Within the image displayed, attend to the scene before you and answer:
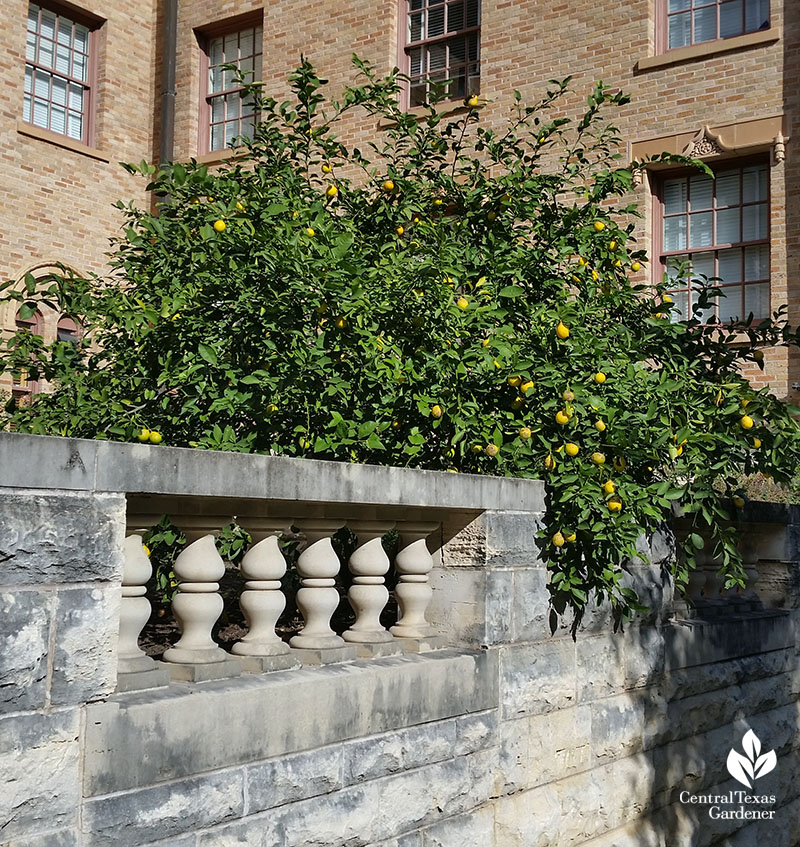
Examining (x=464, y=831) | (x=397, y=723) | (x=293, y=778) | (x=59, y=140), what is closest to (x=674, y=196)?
(x=59, y=140)

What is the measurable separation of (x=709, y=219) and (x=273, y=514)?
10977 mm

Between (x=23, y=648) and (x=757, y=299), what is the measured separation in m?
11.6

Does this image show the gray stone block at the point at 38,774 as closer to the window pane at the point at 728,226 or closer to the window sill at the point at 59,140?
the window pane at the point at 728,226

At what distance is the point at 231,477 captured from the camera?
335cm

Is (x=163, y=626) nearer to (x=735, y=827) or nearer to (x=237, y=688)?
(x=237, y=688)

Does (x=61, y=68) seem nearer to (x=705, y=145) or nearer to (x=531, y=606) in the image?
(x=705, y=145)

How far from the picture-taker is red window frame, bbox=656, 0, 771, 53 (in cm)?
1298

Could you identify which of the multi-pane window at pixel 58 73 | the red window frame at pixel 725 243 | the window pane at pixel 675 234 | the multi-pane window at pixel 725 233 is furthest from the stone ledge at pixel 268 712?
Answer: the multi-pane window at pixel 58 73

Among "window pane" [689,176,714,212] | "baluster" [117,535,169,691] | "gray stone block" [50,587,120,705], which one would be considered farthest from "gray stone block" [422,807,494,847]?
"window pane" [689,176,714,212]

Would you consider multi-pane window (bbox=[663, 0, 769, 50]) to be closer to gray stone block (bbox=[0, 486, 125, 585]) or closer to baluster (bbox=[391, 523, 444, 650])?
baluster (bbox=[391, 523, 444, 650])

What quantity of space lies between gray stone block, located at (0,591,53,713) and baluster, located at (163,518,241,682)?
66 cm

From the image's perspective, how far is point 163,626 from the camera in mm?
5484

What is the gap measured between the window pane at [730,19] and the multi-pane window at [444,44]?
3270 millimetres

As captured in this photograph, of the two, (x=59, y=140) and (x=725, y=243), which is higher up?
(x=59, y=140)
